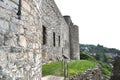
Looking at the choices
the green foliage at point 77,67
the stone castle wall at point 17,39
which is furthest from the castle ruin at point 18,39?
the green foliage at point 77,67

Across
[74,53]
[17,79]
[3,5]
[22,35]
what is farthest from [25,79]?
[74,53]

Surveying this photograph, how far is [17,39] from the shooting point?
4367mm

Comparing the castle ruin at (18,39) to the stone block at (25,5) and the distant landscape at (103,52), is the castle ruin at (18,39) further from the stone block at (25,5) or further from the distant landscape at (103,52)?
the distant landscape at (103,52)

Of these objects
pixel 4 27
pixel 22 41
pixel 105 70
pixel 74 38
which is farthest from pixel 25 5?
pixel 105 70

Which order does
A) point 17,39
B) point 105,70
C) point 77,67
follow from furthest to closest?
point 105,70 → point 77,67 → point 17,39

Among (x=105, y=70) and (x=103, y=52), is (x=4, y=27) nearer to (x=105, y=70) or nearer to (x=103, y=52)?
(x=105, y=70)

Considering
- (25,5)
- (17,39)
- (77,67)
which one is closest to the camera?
(17,39)

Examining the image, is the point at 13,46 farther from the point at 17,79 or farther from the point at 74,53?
the point at 74,53

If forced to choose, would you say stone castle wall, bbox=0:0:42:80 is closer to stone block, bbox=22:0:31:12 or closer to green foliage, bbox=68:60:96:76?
stone block, bbox=22:0:31:12

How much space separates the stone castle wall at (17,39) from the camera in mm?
3848

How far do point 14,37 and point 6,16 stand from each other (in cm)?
43

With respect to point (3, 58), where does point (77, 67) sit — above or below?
below

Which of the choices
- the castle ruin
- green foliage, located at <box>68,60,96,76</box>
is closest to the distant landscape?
green foliage, located at <box>68,60,96,76</box>

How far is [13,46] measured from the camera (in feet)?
13.8
